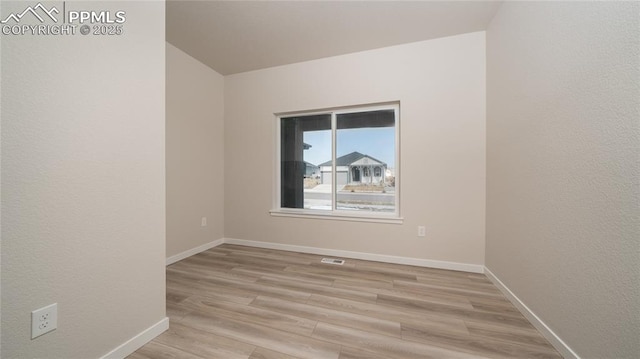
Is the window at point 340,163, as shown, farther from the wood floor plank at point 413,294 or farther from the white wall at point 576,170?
the white wall at point 576,170

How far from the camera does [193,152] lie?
9.30 ft

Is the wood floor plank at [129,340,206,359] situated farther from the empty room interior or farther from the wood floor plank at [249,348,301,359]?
the wood floor plank at [249,348,301,359]

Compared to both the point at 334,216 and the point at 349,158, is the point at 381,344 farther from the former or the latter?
the point at 349,158

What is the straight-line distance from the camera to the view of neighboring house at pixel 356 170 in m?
2.81

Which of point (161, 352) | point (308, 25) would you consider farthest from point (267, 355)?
point (308, 25)

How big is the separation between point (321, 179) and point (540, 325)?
242 cm

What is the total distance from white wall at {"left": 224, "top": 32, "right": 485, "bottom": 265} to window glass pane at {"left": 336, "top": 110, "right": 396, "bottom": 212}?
22cm

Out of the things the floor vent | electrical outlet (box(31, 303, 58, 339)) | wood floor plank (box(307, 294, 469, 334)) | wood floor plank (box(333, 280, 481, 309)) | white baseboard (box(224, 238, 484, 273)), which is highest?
electrical outlet (box(31, 303, 58, 339))

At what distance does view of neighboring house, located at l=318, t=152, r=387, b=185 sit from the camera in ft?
9.21

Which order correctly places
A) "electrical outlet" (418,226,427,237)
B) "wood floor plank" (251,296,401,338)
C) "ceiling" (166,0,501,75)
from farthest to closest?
"electrical outlet" (418,226,427,237)
"ceiling" (166,0,501,75)
"wood floor plank" (251,296,401,338)

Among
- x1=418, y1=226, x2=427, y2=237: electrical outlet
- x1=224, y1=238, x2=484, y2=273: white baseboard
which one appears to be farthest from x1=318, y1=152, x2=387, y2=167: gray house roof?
x1=224, y1=238, x2=484, y2=273: white baseboard

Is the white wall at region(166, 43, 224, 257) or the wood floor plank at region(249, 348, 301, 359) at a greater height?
the white wall at region(166, 43, 224, 257)

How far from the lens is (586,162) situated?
1.08 meters

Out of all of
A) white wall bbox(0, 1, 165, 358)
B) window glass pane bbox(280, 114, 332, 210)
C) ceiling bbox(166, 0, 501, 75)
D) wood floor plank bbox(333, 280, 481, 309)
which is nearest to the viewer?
white wall bbox(0, 1, 165, 358)
